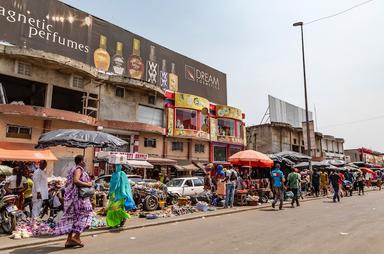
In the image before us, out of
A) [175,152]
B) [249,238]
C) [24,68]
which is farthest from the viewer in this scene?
[175,152]

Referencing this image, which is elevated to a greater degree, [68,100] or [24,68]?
[24,68]

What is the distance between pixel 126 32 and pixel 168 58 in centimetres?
632

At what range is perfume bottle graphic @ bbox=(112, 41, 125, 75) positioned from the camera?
33.4 meters

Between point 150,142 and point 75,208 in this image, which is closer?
point 75,208

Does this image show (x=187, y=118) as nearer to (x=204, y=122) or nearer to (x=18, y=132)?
(x=204, y=122)

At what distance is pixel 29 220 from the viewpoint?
9.33 m

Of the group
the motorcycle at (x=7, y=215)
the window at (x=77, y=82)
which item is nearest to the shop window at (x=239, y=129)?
the window at (x=77, y=82)

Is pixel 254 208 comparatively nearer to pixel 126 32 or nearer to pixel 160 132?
pixel 160 132

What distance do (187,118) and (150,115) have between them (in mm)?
5105

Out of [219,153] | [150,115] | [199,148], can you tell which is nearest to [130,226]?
[150,115]

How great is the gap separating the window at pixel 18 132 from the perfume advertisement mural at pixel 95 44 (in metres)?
7.28

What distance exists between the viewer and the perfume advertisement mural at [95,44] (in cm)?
2664

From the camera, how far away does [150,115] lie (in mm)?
32469

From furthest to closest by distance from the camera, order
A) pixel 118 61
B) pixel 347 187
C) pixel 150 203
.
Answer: pixel 118 61
pixel 347 187
pixel 150 203
